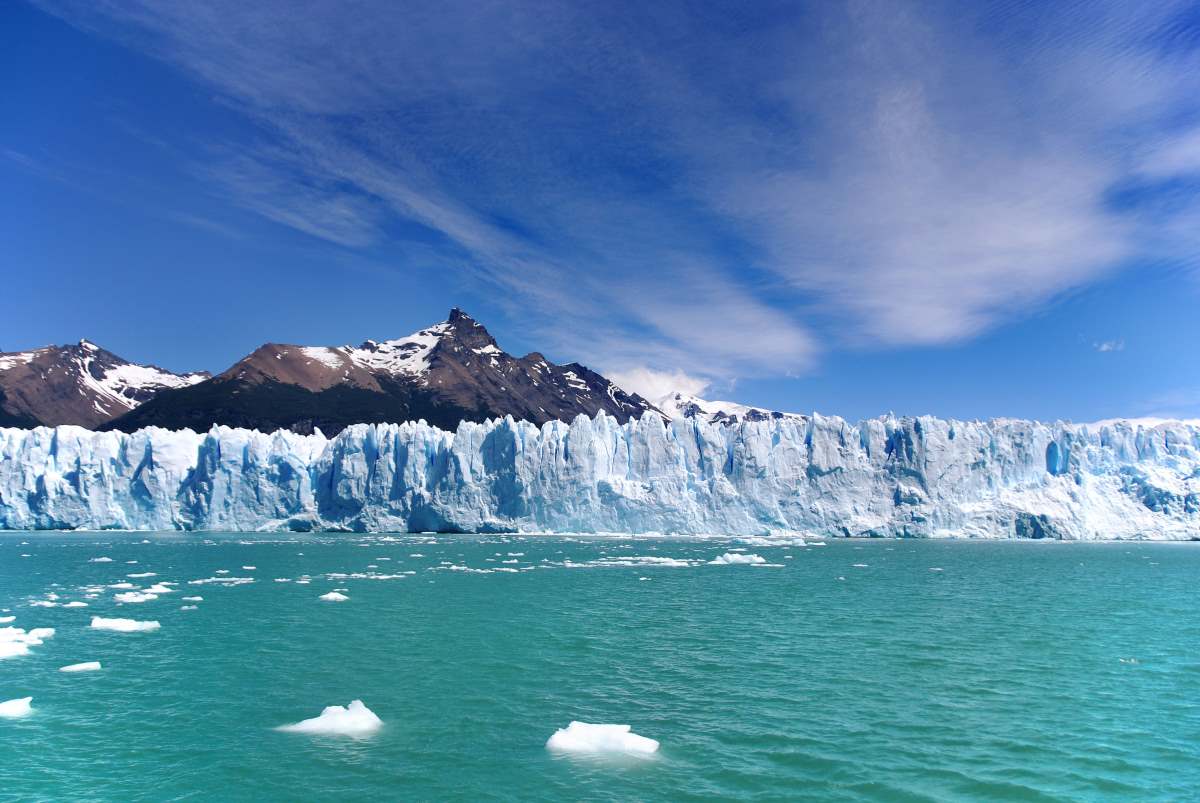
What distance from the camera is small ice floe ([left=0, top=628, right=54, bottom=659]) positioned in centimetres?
1603

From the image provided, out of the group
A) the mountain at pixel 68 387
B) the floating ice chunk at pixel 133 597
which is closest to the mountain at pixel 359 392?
the mountain at pixel 68 387

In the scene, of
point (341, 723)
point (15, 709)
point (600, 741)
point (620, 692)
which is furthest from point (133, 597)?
point (600, 741)

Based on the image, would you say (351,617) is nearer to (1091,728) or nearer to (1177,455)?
(1091,728)

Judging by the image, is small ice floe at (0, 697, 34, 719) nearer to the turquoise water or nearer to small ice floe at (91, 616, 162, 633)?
the turquoise water

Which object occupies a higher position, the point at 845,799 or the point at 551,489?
the point at 551,489

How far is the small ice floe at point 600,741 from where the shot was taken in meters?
10.8

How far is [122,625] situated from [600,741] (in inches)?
571

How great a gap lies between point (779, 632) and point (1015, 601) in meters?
10.8

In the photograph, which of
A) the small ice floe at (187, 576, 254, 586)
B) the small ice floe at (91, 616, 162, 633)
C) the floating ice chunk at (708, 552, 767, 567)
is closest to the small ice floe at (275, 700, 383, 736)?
the small ice floe at (91, 616, 162, 633)

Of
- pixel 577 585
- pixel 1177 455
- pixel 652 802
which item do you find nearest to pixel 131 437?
pixel 577 585

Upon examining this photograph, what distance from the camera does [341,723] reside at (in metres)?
11.7

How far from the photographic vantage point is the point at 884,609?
23.2 metres

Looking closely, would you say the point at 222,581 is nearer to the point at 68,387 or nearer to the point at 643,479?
the point at 643,479

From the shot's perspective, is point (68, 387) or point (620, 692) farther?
point (68, 387)
